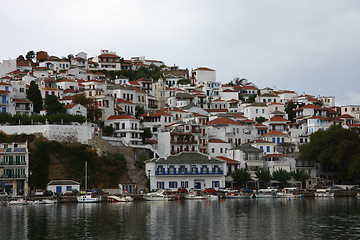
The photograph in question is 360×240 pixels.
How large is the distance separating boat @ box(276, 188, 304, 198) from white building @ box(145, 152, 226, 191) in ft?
31.0

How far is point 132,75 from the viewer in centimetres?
16588

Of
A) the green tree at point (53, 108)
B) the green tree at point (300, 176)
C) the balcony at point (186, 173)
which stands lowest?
the green tree at point (300, 176)

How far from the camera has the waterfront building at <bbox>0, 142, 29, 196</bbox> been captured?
85.8 meters

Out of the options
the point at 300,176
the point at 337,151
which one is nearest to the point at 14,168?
the point at 300,176

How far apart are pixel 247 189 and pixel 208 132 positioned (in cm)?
2056

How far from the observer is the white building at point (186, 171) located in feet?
313

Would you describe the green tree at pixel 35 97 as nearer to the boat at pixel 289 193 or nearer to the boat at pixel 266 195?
the boat at pixel 266 195

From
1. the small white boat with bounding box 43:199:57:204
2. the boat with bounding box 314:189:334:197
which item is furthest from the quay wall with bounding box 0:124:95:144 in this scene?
the boat with bounding box 314:189:334:197

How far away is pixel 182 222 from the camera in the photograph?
57.2m

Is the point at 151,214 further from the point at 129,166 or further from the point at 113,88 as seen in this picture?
the point at 113,88

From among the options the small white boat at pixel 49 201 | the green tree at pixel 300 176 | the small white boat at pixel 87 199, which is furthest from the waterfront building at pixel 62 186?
the green tree at pixel 300 176

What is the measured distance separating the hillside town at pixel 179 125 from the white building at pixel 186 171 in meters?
0.16

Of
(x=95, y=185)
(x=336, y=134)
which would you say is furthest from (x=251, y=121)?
(x=95, y=185)

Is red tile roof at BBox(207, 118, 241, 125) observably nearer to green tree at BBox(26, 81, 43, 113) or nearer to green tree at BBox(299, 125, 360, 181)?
green tree at BBox(299, 125, 360, 181)
